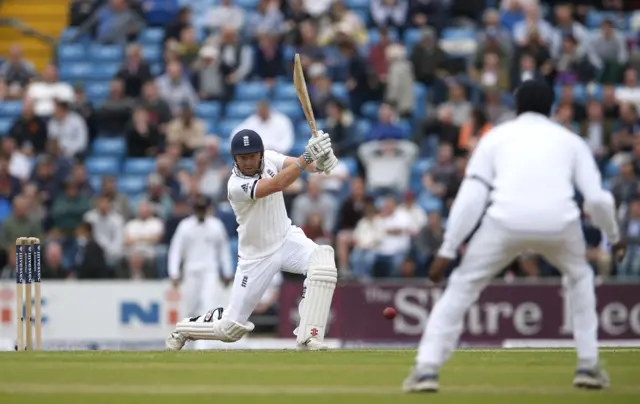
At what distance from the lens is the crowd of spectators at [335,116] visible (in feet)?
68.1

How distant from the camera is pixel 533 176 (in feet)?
28.8

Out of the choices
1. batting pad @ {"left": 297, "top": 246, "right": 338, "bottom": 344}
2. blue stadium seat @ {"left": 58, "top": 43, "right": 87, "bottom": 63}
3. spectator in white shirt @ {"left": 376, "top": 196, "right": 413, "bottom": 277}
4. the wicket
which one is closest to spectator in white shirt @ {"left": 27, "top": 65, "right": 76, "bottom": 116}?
blue stadium seat @ {"left": 58, "top": 43, "right": 87, "bottom": 63}

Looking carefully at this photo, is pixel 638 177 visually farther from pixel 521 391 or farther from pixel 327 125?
pixel 521 391

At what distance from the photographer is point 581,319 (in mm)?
8992

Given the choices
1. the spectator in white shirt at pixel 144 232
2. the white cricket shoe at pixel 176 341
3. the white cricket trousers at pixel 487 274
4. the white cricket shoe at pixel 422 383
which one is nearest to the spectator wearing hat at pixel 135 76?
the spectator in white shirt at pixel 144 232

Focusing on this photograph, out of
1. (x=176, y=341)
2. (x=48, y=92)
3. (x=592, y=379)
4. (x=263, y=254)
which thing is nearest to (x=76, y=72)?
(x=48, y=92)

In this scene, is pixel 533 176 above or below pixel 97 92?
below

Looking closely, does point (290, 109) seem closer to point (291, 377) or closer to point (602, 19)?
point (602, 19)

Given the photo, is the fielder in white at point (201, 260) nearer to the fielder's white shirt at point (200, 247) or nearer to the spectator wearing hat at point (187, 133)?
the fielder's white shirt at point (200, 247)

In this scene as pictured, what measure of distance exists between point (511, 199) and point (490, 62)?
14.1 meters

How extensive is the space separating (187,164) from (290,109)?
191 cm

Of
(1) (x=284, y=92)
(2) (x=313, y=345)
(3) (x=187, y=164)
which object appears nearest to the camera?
(2) (x=313, y=345)

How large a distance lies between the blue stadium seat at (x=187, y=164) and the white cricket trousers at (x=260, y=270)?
9.84 m

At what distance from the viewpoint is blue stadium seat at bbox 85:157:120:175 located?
23.5m
